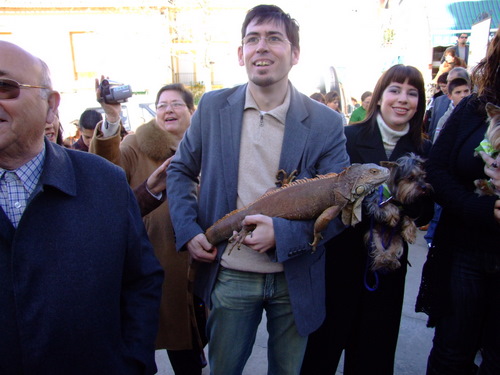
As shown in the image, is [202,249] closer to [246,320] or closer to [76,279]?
[246,320]

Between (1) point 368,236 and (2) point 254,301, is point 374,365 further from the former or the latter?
(2) point 254,301

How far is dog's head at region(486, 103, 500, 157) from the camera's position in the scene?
1.78 metres

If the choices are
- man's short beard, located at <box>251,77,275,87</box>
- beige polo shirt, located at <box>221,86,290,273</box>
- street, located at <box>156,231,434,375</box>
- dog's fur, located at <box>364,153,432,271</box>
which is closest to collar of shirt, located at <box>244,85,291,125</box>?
beige polo shirt, located at <box>221,86,290,273</box>

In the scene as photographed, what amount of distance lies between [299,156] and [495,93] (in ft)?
3.81

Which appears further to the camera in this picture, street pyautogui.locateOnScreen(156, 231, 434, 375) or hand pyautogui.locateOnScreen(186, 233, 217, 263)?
street pyautogui.locateOnScreen(156, 231, 434, 375)

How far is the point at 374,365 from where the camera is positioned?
7.72ft

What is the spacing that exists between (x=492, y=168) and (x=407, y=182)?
1.38 ft

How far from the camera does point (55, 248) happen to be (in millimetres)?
1214

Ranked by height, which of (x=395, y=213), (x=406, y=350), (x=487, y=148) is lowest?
(x=406, y=350)

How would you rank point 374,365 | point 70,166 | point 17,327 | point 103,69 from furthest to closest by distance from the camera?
1. point 103,69
2. point 374,365
3. point 70,166
4. point 17,327

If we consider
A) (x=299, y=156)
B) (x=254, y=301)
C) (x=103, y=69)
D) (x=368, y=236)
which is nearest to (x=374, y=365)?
(x=368, y=236)

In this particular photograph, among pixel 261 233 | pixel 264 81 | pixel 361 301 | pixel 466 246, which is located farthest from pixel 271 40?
pixel 361 301

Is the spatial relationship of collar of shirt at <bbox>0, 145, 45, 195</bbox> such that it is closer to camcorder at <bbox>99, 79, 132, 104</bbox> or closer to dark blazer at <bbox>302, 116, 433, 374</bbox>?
camcorder at <bbox>99, 79, 132, 104</bbox>

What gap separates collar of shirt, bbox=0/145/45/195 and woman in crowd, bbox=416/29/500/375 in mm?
2026
